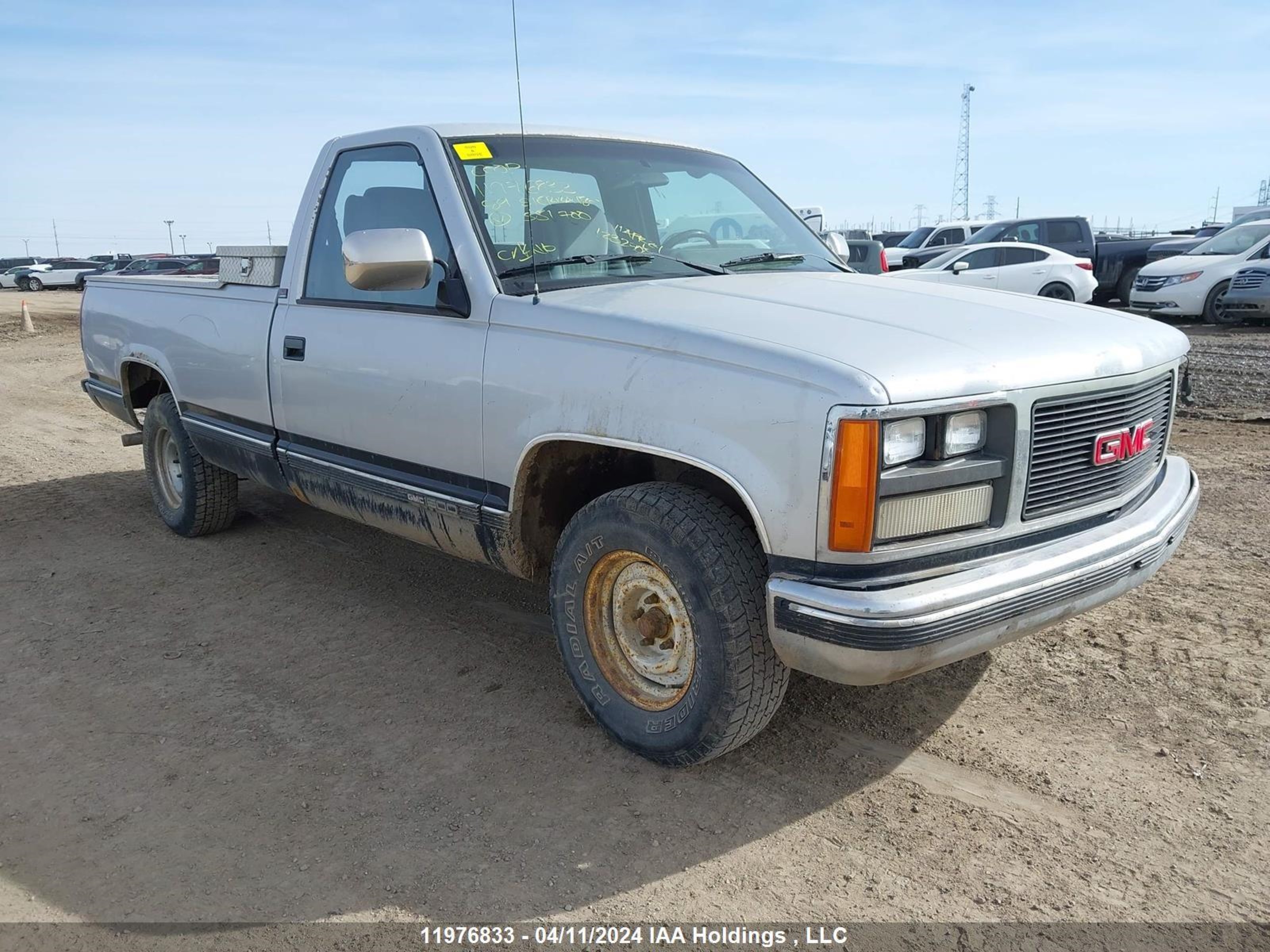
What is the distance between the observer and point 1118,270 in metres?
18.1

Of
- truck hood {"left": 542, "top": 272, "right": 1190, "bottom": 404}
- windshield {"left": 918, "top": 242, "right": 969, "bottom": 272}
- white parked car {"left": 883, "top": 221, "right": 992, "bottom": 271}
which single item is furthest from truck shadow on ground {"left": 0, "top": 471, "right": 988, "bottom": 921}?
white parked car {"left": 883, "top": 221, "right": 992, "bottom": 271}

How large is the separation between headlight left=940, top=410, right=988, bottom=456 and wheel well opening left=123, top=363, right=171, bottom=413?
15.5 feet

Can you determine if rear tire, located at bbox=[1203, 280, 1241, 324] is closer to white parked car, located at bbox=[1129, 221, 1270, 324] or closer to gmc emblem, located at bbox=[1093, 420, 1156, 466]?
white parked car, located at bbox=[1129, 221, 1270, 324]

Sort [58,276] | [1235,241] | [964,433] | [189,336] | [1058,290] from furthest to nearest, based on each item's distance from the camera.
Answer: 1. [58,276]
2. [1235,241]
3. [1058,290]
4. [189,336]
5. [964,433]

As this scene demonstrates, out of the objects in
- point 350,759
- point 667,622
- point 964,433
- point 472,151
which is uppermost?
point 472,151

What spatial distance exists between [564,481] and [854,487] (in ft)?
4.25

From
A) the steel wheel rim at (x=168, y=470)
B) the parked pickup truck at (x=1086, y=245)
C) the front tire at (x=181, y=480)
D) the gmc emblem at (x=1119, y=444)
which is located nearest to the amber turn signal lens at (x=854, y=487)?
the gmc emblem at (x=1119, y=444)

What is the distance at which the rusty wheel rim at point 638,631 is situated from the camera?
3.16 metres

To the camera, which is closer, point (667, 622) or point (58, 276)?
point (667, 622)

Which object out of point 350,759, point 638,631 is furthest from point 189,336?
point 638,631

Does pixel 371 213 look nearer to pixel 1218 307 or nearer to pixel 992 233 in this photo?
pixel 1218 307

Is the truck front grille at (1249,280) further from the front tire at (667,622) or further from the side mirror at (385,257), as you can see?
the side mirror at (385,257)

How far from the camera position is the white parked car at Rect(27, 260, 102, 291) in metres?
40.5

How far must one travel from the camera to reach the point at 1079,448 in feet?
9.85
